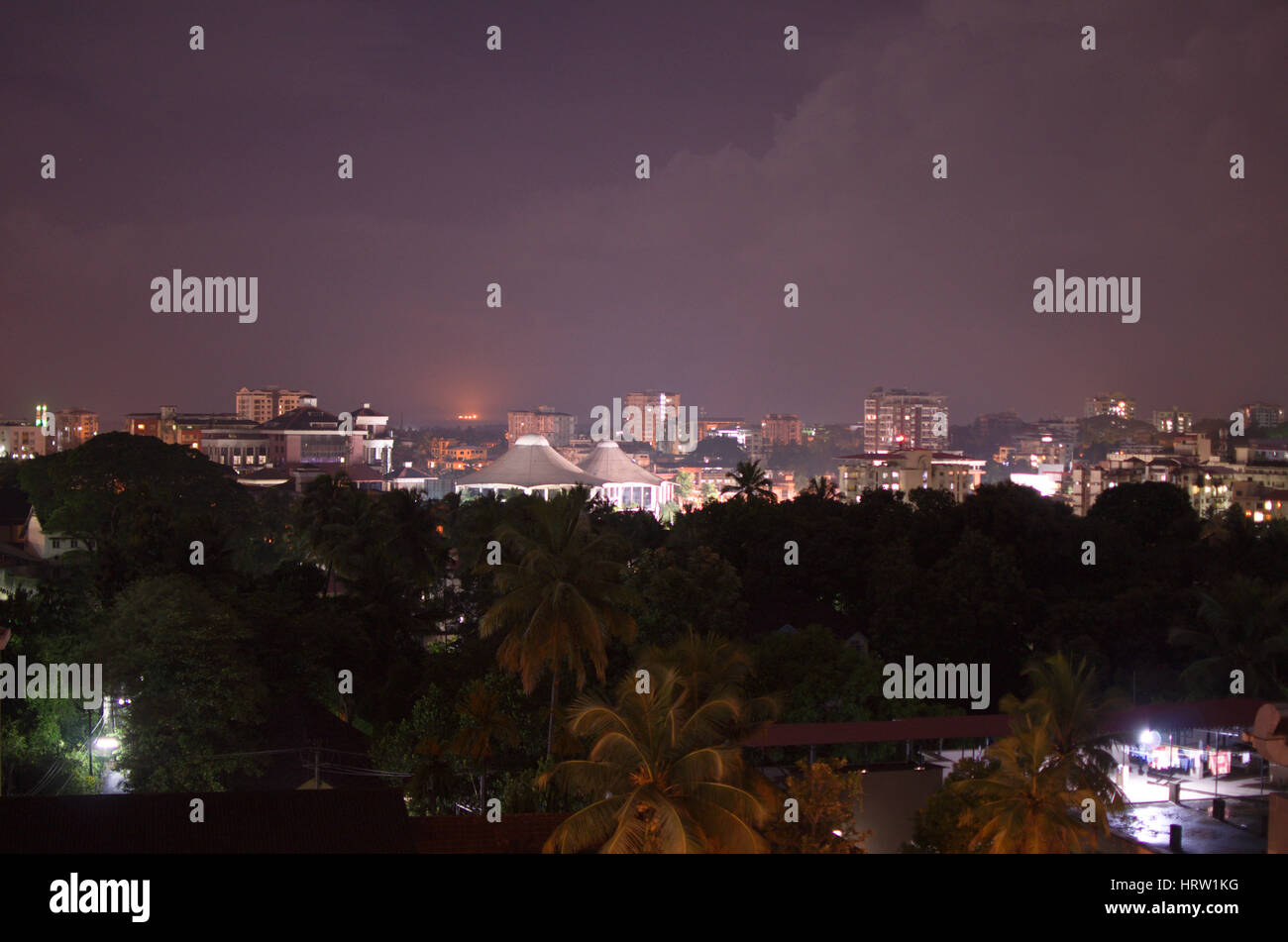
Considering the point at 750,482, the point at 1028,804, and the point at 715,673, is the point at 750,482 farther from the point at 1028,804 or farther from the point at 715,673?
the point at 1028,804

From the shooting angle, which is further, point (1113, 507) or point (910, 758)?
point (1113, 507)

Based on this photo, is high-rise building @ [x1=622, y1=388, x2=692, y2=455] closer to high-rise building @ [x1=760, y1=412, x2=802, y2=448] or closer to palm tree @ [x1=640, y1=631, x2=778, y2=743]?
high-rise building @ [x1=760, y1=412, x2=802, y2=448]

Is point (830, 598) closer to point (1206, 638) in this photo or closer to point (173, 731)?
point (1206, 638)

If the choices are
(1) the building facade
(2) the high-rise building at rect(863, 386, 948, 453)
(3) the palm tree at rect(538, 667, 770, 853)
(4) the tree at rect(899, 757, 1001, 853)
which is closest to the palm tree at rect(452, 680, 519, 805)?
(3) the palm tree at rect(538, 667, 770, 853)

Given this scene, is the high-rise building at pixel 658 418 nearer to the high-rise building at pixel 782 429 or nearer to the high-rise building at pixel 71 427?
the high-rise building at pixel 782 429

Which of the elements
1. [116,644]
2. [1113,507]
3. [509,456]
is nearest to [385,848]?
[116,644]

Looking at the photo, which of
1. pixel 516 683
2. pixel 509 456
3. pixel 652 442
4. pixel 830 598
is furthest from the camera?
pixel 652 442
